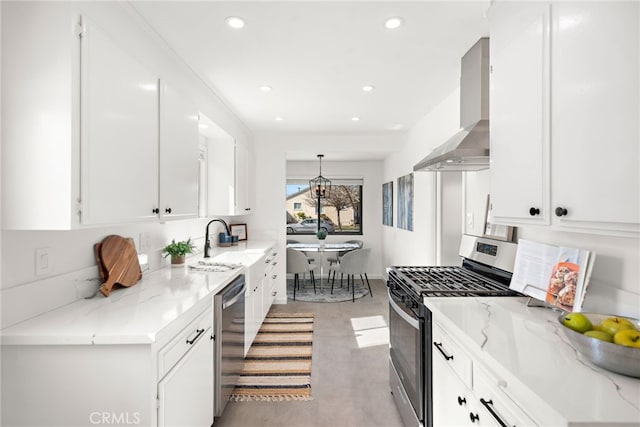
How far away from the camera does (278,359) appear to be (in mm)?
3031

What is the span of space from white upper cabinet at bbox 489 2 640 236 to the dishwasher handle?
169cm

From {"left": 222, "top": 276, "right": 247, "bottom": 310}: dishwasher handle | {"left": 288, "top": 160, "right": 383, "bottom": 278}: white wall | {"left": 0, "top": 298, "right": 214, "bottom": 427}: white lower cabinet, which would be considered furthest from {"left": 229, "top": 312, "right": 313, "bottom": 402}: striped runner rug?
{"left": 288, "top": 160, "right": 383, "bottom": 278}: white wall

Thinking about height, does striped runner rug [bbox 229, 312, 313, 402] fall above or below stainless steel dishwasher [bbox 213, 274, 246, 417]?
below

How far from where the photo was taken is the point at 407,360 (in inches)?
79.4

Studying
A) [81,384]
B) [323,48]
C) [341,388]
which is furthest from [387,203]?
[81,384]

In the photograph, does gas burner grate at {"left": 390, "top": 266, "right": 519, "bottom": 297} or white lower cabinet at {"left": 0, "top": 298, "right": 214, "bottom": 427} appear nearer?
white lower cabinet at {"left": 0, "top": 298, "right": 214, "bottom": 427}

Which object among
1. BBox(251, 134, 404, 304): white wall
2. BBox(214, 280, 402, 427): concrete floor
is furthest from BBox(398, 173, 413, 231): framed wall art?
BBox(214, 280, 402, 427): concrete floor

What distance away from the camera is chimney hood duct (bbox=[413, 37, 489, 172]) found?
1.88m

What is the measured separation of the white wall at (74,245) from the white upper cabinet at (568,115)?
73.3 inches

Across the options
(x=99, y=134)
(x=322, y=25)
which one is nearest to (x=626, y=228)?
(x=322, y=25)

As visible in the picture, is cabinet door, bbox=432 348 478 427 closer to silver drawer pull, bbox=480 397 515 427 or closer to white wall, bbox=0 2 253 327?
silver drawer pull, bbox=480 397 515 427

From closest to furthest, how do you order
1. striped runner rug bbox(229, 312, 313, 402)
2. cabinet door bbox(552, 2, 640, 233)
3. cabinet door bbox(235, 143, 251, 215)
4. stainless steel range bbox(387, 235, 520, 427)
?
cabinet door bbox(552, 2, 640, 233)
stainless steel range bbox(387, 235, 520, 427)
striped runner rug bbox(229, 312, 313, 402)
cabinet door bbox(235, 143, 251, 215)

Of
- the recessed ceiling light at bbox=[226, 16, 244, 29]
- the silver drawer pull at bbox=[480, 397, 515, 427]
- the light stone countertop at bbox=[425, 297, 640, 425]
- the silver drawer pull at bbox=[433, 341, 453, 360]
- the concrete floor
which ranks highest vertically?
the recessed ceiling light at bbox=[226, 16, 244, 29]

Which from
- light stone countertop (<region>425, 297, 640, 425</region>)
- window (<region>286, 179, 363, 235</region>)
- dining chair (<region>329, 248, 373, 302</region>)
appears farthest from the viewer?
window (<region>286, 179, 363, 235</region>)
